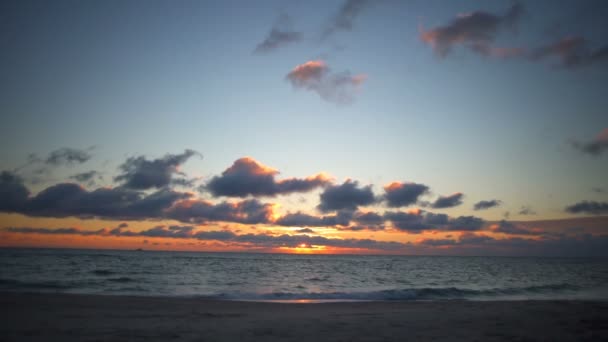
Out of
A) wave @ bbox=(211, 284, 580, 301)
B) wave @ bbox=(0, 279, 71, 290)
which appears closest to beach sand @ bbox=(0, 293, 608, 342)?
wave @ bbox=(211, 284, 580, 301)

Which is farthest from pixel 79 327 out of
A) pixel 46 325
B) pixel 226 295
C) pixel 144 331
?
pixel 226 295

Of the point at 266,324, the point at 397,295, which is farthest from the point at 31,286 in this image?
the point at 397,295

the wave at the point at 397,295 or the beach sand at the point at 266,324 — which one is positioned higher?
the beach sand at the point at 266,324

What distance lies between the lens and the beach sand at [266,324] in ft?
36.1

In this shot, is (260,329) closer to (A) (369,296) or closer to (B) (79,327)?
(B) (79,327)

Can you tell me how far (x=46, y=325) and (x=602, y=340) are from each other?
18.4m

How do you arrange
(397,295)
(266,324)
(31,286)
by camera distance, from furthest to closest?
(31,286)
(397,295)
(266,324)

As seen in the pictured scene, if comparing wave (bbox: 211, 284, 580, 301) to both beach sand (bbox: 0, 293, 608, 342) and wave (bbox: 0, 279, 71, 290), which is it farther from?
wave (bbox: 0, 279, 71, 290)

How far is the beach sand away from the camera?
36.1 ft

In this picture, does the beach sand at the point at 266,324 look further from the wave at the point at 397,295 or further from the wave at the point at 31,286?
the wave at the point at 31,286

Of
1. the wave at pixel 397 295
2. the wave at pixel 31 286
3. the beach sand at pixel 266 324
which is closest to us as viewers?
the beach sand at pixel 266 324

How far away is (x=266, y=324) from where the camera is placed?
13.0 m

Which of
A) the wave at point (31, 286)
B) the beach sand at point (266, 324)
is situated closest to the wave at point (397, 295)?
the beach sand at point (266, 324)

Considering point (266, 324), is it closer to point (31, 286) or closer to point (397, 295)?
point (397, 295)
